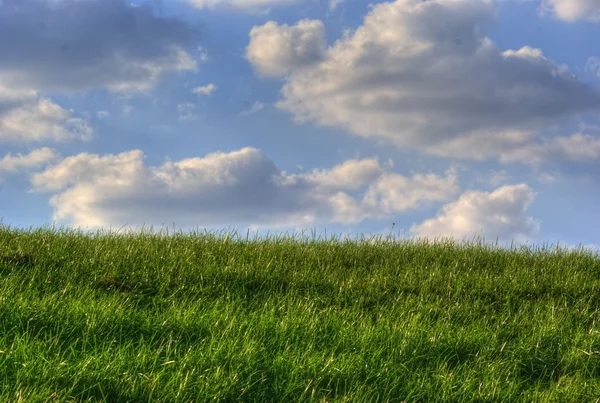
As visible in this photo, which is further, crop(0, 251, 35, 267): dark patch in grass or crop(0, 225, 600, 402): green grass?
crop(0, 251, 35, 267): dark patch in grass

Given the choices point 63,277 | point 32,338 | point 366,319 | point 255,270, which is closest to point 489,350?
point 366,319

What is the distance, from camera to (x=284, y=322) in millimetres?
7879

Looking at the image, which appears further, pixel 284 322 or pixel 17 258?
pixel 17 258

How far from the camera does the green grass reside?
19.9 feet

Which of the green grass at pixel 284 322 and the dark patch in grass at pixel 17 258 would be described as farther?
the dark patch in grass at pixel 17 258

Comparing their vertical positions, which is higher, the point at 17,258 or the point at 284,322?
the point at 17,258

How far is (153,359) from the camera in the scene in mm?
6332

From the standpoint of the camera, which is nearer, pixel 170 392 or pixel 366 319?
pixel 170 392

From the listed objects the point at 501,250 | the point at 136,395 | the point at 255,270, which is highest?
the point at 501,250

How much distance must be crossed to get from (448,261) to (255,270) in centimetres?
424

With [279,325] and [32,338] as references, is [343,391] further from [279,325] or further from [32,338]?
[32,338]

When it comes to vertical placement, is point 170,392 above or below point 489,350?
below

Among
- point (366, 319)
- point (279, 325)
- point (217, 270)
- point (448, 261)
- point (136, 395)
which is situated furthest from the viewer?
point (448, 261)

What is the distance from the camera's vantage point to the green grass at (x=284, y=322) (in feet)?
19.9
